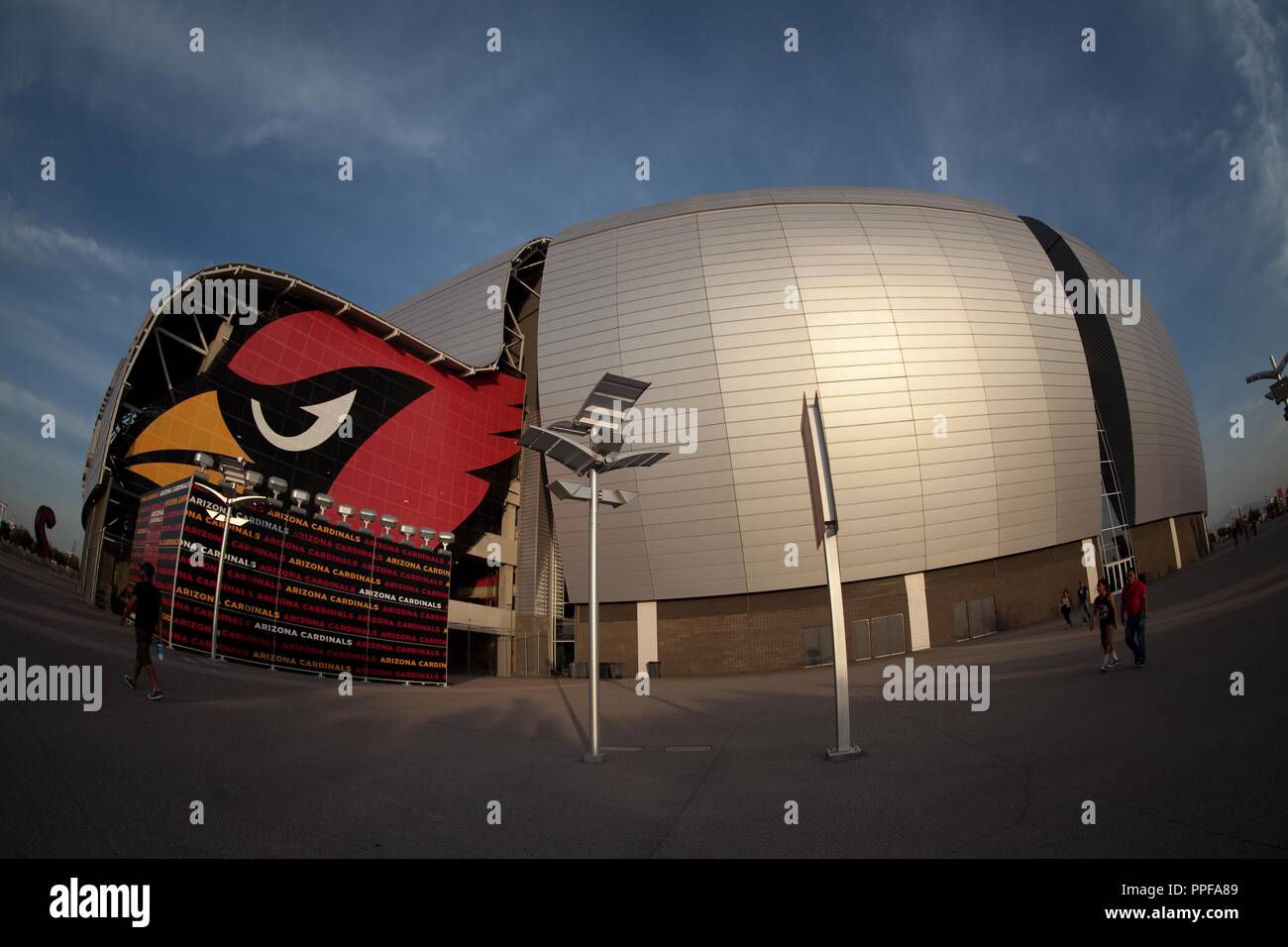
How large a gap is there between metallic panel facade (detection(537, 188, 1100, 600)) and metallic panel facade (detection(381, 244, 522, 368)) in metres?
4.33

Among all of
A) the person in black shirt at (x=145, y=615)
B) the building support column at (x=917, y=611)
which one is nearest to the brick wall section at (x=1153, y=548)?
the building support column at (x=917, y=611)

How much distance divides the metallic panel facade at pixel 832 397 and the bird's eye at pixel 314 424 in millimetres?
8533

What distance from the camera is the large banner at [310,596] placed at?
13.3 meters

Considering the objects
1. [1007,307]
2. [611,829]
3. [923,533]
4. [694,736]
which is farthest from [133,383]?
[1007,307]

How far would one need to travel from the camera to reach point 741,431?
994 inches

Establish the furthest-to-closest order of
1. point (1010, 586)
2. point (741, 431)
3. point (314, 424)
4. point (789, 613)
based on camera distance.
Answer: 1. point (1010, 586)
2. point (789, 613)
3. point (741, 431)
4. point (314, 424)

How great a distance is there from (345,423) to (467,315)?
1123 centimetres

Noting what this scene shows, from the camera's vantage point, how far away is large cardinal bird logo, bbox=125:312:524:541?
69.4ft

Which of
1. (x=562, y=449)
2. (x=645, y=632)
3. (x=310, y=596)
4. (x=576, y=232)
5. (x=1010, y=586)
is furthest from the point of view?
(x=576, y=232)

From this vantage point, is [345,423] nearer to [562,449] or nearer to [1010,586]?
[562,449]

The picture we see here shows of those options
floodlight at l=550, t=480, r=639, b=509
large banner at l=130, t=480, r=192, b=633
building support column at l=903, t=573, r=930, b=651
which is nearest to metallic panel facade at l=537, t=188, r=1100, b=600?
building support column at l=903, t=573, r=930, b=651

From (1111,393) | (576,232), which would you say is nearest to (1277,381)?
(1111,393)
